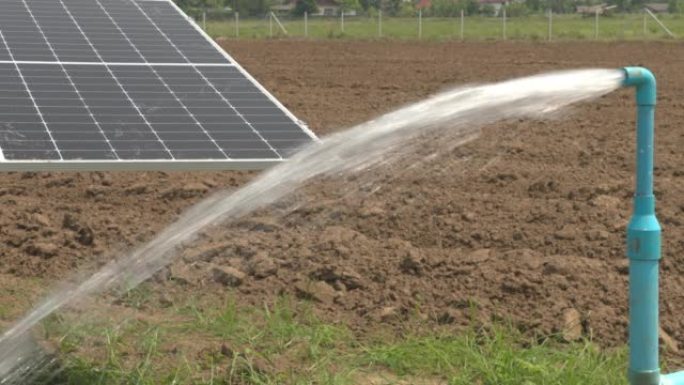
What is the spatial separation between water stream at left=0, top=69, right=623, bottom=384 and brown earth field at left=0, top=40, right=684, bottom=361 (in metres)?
0.16

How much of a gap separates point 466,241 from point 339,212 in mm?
1026

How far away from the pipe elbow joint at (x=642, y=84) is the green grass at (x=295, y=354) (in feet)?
5.63

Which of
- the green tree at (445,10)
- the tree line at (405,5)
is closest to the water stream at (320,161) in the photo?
the tree line at (405,5)

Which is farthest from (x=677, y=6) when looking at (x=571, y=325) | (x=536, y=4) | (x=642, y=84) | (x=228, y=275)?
(x=642, y=84)

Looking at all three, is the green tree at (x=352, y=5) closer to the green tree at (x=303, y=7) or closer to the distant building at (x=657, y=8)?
the green tree at (x=303, y=7)

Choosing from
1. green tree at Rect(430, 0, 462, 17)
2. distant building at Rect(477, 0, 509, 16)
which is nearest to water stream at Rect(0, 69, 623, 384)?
green tree at Rect(430, 0, 462, 17)

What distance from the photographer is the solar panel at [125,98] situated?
18.5ft

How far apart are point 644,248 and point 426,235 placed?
3.74 meters

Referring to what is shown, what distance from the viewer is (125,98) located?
6.52m

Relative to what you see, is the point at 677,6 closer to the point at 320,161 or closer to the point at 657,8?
the point at 657,8

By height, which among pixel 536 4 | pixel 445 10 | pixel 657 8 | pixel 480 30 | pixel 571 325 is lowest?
pixel 657 8

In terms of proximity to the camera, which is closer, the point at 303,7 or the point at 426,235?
the point at 426,235

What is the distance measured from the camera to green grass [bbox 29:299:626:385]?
5367 millimetres

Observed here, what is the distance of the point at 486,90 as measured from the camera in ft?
14.3
